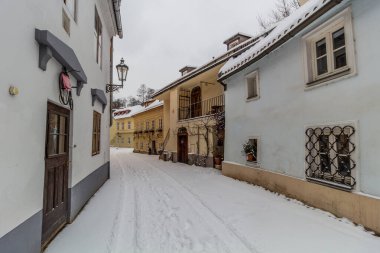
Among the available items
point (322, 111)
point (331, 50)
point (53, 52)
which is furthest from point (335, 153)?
A: point (53, 52)

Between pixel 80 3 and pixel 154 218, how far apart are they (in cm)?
501

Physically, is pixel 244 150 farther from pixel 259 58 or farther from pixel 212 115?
pixel 212 115

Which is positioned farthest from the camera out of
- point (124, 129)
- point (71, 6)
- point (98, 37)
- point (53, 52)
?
point (124, 129)

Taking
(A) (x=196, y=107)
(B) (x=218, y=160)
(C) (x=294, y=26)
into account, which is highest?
(C) (x=294, y=26)

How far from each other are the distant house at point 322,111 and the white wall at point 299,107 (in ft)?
0.06

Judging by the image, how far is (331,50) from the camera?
17.3 ft

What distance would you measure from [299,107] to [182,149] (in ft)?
36.5

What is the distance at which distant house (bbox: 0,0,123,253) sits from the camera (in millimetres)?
2441

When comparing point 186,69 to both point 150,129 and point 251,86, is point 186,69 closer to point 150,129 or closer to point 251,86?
point 150,129

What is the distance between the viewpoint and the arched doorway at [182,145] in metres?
15.9

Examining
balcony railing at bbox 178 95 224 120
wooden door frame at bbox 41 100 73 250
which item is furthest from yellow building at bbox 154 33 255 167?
wooden door frame at bbox 41 100 73 250

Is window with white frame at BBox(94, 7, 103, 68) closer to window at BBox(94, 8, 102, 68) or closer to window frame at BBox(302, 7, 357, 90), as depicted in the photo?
window at BBox(94, 8, 102, 68)

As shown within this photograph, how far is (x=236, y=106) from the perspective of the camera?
31.5 feet

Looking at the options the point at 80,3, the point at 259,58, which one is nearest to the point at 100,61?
the point at 80,3
